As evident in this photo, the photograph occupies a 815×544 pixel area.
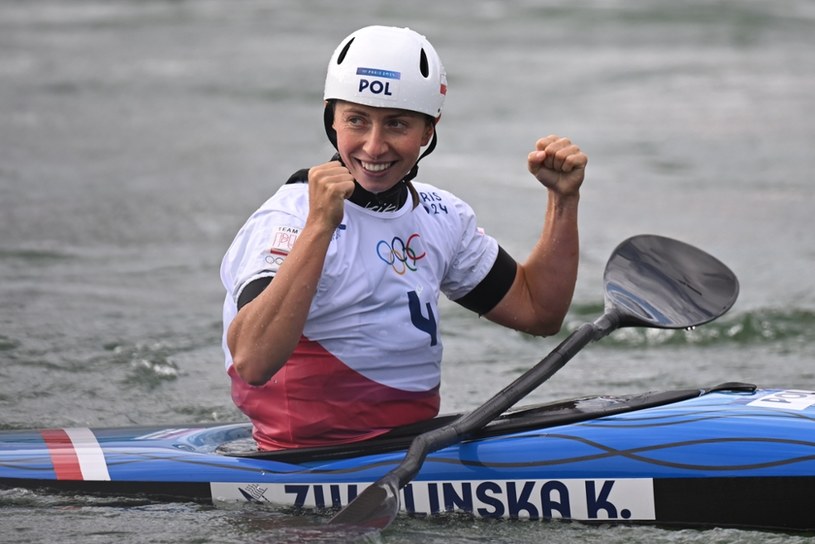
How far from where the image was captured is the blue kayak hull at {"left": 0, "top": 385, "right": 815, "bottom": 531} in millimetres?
3707

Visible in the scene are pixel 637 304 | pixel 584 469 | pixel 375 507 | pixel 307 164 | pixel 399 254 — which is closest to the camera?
pixel 375 507

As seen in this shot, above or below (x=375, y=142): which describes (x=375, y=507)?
below

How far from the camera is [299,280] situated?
11.3ft

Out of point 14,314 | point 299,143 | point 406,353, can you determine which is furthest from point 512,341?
point 299,143

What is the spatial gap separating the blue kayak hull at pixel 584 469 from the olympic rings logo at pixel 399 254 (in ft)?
1.62

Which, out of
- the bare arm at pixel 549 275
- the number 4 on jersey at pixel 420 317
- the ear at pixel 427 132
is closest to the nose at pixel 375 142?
the ear at pixel 427 132

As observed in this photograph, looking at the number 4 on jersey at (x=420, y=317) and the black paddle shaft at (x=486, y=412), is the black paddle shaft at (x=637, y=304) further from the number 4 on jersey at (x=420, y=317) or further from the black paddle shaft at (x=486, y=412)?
the number 4 on jersey at (x=420, y=317)

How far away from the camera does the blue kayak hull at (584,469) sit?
3707mm

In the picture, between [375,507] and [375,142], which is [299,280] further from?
[375,507]

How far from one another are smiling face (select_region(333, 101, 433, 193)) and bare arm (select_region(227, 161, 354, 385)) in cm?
21

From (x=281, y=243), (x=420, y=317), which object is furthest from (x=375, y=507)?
(x=281, y=243)

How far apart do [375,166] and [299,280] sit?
458 millimetres

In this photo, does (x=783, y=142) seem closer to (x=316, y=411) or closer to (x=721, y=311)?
(x=721, y=311)

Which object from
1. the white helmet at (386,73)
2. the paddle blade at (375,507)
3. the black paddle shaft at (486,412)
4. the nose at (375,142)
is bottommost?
the paddle blade at (375,507)
